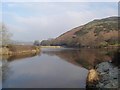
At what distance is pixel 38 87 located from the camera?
15.9 m

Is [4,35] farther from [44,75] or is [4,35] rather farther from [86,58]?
[44,75]

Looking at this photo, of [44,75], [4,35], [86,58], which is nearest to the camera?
[44,75]

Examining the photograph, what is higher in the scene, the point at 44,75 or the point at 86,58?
the point at 86,58

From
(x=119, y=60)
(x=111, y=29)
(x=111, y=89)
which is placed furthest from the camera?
(x=111, y=29)

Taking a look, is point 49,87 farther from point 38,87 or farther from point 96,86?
point 96,86

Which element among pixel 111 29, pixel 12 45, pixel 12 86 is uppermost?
pixel 111 29

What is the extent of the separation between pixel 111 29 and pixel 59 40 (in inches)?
1317

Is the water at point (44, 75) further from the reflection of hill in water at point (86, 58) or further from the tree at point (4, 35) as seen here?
the tree at point (4, 35)

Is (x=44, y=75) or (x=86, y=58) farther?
(x=86, y=58)

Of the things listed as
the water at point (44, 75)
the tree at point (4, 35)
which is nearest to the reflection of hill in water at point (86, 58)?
the water at point (44, 75)

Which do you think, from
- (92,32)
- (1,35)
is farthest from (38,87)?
(92,32)

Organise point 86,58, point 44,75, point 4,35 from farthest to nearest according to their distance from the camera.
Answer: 1. point 4,35
2. point 86,58
3. point 44,75

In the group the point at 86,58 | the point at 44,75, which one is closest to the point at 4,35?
the point at 86,58

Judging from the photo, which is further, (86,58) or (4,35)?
(4,35)
